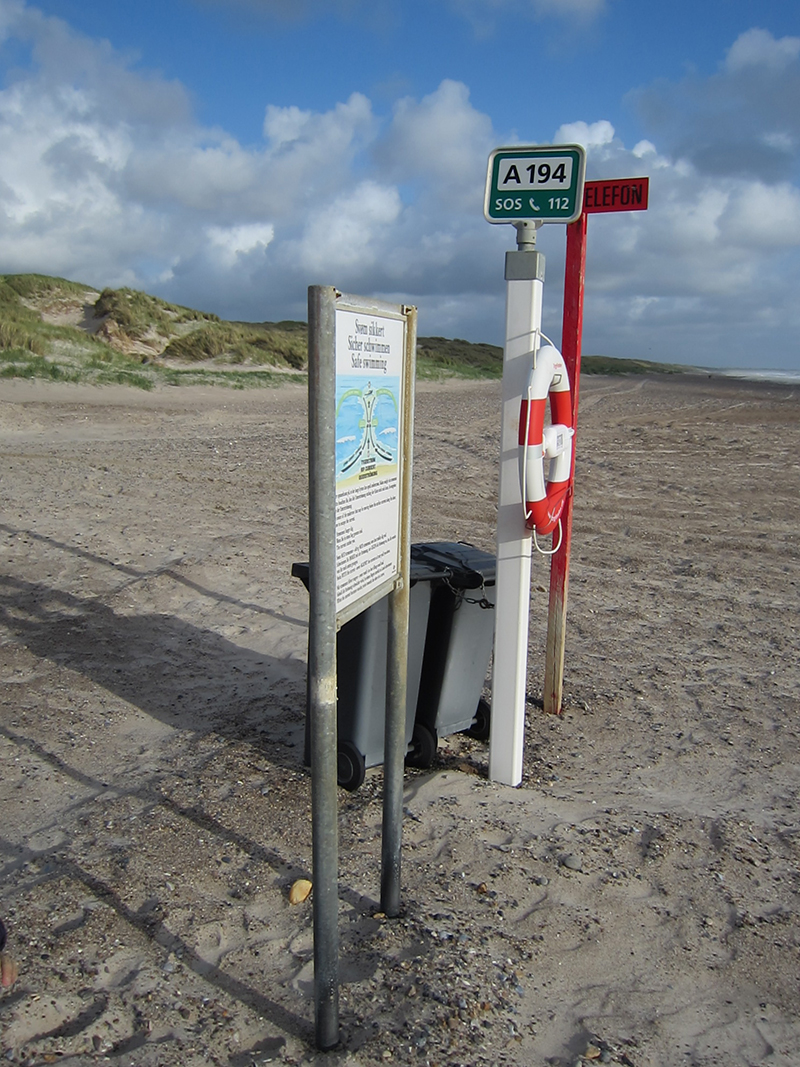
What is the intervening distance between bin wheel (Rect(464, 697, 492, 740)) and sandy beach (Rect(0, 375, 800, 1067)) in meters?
0.15

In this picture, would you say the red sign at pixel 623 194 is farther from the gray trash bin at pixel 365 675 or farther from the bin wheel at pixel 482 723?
the bin wheel at pixel 482 723

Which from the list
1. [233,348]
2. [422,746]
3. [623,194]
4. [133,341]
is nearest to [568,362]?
[623,194]

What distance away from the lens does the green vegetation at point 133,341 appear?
76.2 feet

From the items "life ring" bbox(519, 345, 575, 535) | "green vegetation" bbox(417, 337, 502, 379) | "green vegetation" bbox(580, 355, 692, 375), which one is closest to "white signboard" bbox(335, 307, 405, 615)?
"life ring" bbox(519, 345, 575, 535)

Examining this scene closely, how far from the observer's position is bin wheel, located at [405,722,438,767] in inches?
167

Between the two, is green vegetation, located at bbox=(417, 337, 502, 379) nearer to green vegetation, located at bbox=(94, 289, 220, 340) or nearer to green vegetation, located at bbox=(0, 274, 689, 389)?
green vegetation, located at bbox=(0, 274, 689, 389)

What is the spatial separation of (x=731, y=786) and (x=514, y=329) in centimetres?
229

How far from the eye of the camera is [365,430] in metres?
2.56

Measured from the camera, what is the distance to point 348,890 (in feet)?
10.7

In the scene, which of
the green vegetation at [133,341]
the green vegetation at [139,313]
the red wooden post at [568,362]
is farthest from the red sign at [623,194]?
the green vegetation at [139,313]

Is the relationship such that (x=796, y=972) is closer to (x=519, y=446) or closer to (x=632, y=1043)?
(x=632, y=1043)

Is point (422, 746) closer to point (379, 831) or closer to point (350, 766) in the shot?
point (350, 766)

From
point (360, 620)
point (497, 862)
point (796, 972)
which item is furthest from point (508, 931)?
point (360, 620)

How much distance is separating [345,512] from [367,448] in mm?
238
